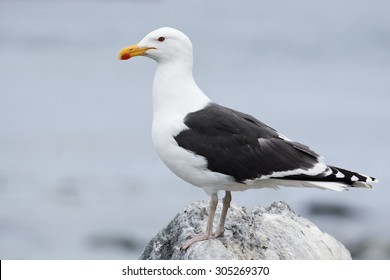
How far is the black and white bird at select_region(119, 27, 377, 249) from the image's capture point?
9.21m

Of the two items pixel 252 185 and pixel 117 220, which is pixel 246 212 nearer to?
pixel 252 185

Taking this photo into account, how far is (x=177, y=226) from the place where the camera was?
377 inches

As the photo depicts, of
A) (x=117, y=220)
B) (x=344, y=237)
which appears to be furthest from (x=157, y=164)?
(x=344, y=237)

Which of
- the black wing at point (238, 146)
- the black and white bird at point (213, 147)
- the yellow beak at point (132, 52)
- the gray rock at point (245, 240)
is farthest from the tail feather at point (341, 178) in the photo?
the yellow beak at point (132, 52)

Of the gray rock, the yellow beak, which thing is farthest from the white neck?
the gray rock

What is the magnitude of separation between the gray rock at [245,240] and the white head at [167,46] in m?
1.38

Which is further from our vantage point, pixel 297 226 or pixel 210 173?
pixel 297 226

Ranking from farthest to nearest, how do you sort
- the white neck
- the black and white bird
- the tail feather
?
1. the white neck
2. the black and white bird
3. the tail feather

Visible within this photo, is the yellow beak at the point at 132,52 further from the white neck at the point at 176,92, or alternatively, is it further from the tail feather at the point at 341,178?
the tail feather at the point at 341,178

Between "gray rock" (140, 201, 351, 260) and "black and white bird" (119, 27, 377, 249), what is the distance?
189 mm

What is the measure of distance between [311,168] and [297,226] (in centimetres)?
87

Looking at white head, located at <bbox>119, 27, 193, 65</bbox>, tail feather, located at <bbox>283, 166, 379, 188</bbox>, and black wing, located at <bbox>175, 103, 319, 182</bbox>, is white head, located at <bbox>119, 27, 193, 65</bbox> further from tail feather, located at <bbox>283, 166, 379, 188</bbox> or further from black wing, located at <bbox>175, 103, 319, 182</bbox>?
tail feather, located at <bbox>283, 166, 379, 188</bbox>

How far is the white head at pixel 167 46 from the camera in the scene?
31.4 feet
